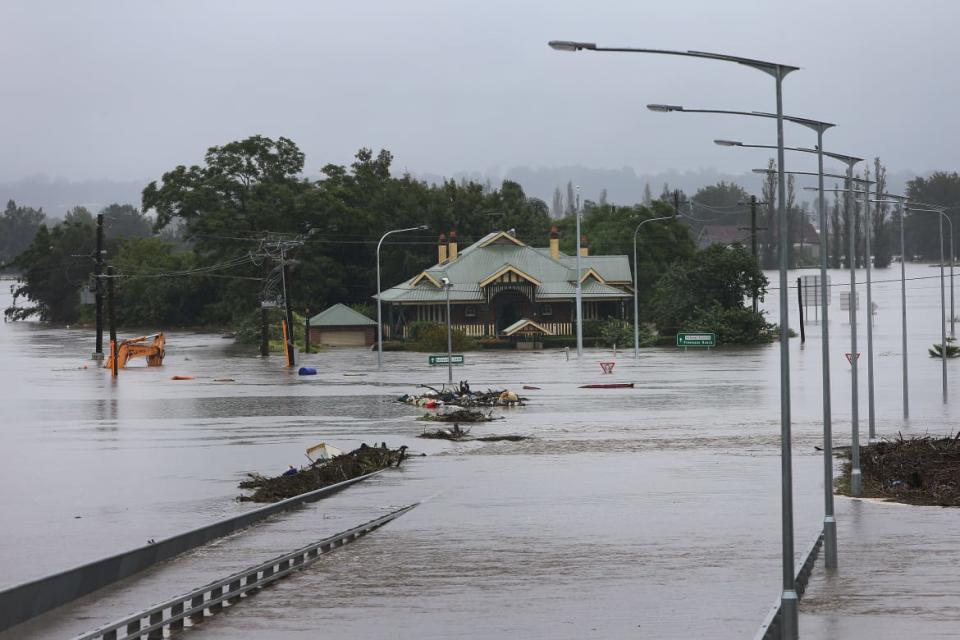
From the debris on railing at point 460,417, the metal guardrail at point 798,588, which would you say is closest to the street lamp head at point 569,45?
the metal guardrail at point 798,588

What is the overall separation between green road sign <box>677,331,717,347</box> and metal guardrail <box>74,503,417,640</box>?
85.9 m

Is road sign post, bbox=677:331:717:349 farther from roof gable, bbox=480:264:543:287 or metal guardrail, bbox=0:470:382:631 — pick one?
metal guardrail, bbox=0:470:382:631

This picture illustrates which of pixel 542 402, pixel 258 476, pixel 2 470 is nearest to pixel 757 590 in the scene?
pixel 258 476

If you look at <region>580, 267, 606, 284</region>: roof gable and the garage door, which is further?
the garage door

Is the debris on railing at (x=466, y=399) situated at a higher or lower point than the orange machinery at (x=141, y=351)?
lower

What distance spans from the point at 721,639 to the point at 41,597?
7.73 metres

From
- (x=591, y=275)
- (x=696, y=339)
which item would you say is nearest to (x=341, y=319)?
(x=591, y=275)

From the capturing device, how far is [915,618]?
Answer: 48.1ft

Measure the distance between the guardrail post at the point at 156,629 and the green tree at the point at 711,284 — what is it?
99149mm

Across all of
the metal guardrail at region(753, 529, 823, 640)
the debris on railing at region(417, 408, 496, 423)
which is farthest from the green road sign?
the metal guardrail at region(753, 529, 823, 640)

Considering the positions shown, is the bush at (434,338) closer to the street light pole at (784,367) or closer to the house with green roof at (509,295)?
the house with green roof at (509,295)

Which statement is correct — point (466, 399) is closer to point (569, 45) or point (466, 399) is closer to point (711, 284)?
point (569, 45)

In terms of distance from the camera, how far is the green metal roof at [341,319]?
379 ft

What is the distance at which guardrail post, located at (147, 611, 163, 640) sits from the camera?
47.7ft
